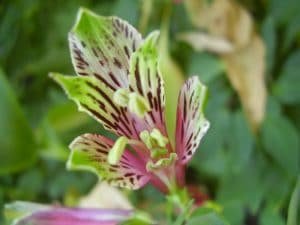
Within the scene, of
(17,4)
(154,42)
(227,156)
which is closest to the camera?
(154,42)

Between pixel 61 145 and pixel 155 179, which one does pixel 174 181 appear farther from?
pixel 61 145

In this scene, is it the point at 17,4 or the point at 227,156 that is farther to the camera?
the point at 17,4

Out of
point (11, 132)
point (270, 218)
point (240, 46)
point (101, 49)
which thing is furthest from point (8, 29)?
point (101, 49)

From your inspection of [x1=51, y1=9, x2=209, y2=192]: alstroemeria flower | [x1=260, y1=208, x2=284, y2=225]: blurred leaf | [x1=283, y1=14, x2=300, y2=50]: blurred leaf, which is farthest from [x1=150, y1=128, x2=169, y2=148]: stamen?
[x1=283, y1=14, x2=300, y2=50]: blurred leaf

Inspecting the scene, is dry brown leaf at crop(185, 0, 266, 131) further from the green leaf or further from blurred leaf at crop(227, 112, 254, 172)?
the green leaf

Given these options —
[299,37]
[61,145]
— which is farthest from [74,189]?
[299,37]

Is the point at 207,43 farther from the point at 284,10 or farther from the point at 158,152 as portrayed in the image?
the point at 158,152

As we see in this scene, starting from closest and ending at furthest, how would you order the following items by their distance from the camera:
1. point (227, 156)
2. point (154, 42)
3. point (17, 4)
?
1. point (154, 42)
2. point (227, 156)
3. point (17, 4)
